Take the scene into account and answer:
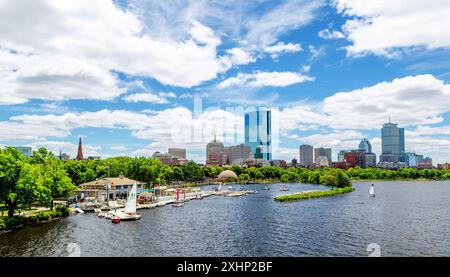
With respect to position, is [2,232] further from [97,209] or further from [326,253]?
[326,253]

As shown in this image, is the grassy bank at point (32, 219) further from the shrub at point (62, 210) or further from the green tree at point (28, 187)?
the green tree at point (28, 187)

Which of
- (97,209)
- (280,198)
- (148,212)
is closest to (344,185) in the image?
(280,198)

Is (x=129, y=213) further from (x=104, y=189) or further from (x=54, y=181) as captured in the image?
(x=104, y=189)

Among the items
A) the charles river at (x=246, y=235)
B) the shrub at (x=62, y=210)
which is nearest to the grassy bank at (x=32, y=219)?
the shrub at (x=62, y=210)

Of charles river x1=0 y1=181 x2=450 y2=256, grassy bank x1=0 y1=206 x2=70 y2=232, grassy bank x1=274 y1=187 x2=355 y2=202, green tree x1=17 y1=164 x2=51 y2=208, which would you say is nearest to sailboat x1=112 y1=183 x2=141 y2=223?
charles river x1=0 y1=181 x2=450 y2=256

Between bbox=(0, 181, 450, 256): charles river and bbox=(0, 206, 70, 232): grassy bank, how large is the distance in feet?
5.61

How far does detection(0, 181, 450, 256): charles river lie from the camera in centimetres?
3897

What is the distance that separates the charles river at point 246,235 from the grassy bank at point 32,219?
171 centimetres

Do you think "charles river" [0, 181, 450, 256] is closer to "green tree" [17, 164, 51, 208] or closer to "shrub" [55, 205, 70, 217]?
"shrub" [55, 205, 70, 217]

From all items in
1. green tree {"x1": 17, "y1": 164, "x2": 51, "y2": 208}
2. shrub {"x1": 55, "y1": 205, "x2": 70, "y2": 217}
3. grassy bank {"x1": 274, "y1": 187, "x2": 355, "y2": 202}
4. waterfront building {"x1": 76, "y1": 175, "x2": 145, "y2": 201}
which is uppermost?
green tree {"x1": 17, "y1": 164, "x2": 51, "y2": 208}

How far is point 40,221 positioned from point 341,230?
45996mm

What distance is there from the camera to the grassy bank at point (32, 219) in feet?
156

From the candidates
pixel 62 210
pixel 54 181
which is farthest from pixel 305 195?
pixel 54 181
